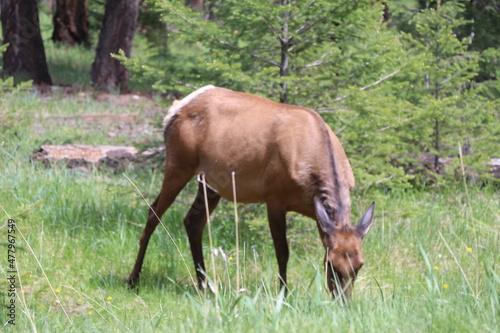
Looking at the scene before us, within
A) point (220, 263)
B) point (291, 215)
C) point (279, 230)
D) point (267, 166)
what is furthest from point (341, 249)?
point (291, 215)

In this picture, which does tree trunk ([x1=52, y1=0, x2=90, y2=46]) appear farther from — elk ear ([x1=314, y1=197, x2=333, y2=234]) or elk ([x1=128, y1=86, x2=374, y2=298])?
elk ear ([x1=314, y1=197, x2=333, y2=234])

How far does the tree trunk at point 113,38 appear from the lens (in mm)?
14273

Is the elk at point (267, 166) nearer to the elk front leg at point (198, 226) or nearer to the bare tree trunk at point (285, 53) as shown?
the elk front leg at point (198, 226)

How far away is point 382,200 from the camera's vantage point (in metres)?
6.63

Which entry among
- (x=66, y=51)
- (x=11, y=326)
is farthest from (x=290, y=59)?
(x=66, y=51)

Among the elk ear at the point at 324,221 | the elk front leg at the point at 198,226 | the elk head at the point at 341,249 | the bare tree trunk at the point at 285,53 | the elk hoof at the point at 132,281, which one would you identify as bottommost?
the elk hoof at the point at 132,281

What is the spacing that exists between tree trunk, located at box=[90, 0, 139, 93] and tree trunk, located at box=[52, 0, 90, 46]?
5060 mm

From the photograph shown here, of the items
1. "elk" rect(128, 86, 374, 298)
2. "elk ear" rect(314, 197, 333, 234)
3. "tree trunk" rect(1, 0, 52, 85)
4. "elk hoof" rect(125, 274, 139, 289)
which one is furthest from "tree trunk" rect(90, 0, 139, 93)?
"elk ear" rect(314, 197, 333, 234)

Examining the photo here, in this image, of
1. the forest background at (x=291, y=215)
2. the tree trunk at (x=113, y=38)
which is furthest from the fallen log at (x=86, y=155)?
the tree trunk at (x=113, y=38)

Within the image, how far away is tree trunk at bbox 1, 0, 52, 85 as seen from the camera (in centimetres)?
1352

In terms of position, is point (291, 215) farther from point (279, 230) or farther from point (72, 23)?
point (72, 23)

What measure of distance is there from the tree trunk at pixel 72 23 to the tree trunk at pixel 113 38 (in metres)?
5.06

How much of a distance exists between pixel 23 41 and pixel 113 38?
72.0 inches

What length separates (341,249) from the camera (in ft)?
14.6
